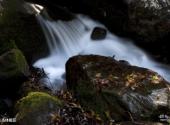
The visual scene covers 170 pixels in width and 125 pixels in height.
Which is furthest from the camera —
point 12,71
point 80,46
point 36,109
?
point 80,46

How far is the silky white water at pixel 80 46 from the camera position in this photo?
9.31 metres

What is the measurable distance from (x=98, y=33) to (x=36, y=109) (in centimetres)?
504

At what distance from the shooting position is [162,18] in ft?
29.9

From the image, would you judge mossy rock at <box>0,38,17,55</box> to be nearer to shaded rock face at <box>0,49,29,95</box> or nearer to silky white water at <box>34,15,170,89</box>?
shaded rock face at <box>0,49,29,95</box>

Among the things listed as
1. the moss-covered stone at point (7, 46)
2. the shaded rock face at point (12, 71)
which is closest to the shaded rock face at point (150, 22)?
the moss-covered stone at point (7, 46)

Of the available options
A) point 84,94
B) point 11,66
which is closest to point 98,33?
point 11,66

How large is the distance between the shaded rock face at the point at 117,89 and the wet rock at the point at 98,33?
2272 mm

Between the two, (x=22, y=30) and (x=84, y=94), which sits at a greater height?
(x=22, y=30)

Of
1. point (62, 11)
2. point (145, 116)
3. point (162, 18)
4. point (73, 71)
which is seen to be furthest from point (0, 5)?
point (145, 116)

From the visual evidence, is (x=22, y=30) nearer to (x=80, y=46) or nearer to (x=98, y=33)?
(x=80, y=46)

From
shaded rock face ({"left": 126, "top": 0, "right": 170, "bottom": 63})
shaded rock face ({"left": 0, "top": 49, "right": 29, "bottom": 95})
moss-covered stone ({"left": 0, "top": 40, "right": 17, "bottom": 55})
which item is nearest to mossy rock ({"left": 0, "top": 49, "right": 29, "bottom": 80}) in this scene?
shaded rock face ({"left": 0, "top": 49, "right": 29, "bottom": 95})

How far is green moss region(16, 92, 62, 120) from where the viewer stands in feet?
17.1

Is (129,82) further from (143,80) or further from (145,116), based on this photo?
(145,116)

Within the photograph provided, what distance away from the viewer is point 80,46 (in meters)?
9.75
